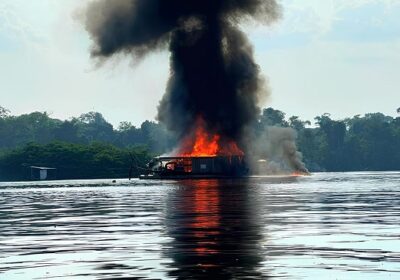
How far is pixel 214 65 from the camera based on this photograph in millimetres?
193875

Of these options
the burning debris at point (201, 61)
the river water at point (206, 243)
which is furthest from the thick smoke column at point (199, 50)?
the river water at point (206, 243)

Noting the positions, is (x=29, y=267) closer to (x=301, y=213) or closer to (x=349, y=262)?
(x=349, y=262)

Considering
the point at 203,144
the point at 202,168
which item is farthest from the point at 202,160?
the point at 203,144

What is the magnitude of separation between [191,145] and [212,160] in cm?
722

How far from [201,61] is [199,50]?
7.23 ft

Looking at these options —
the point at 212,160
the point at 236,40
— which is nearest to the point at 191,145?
the point at 212,160

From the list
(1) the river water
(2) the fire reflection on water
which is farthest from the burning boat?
(2) the fire reflection on water

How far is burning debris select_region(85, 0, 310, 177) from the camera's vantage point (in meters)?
187

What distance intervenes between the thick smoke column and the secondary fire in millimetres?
1239

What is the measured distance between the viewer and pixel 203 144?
18675 centimetres

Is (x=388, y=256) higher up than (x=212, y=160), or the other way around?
(x=212, y=160)

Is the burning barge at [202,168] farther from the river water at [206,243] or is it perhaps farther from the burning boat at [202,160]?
the river water at [206,243]

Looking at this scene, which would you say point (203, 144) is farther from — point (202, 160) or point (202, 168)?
point (202, 168)

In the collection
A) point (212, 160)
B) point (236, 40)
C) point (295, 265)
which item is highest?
point (236, 40)
